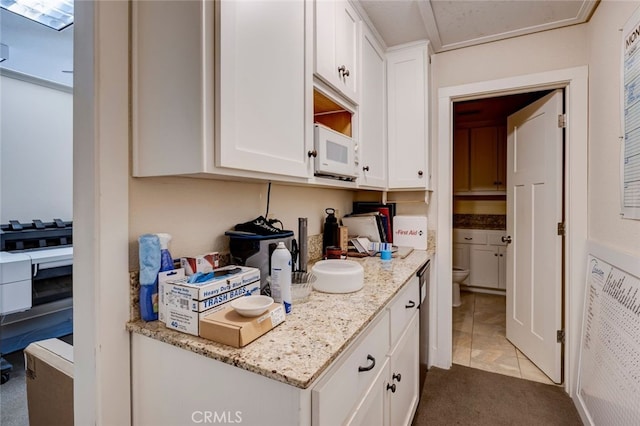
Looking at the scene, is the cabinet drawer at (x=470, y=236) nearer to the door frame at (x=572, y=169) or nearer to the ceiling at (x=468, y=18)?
the door frame at (x=572, y=169)

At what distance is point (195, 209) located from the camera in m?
1.13

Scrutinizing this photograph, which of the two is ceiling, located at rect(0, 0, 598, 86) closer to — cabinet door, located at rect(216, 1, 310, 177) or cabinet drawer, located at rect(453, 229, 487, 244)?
cabinet door, located at rect(216, 1, 310, 177)

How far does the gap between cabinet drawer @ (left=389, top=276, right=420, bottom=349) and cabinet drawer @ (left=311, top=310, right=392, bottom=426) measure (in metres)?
0.08

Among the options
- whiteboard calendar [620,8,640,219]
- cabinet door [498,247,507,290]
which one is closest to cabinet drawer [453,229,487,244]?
cabinet door [498,247,507,290]

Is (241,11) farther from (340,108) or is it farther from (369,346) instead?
(369,346)

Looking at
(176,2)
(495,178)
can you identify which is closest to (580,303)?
(495,178)

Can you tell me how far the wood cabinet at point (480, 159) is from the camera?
3850mm

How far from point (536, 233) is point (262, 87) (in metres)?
2.24

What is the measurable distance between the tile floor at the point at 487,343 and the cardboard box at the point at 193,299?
6.98 feet

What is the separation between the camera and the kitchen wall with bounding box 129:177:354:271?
3.14 ft

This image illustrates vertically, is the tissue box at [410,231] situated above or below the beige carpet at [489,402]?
above

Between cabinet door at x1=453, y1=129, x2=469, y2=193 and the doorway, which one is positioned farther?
cabinet door at x1=453, y1=129, x2=469, y2=193

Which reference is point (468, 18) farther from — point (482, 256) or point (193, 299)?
point (482, 256)

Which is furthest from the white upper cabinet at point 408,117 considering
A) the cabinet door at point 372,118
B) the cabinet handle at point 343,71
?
the cabinet handle at point 343,71
